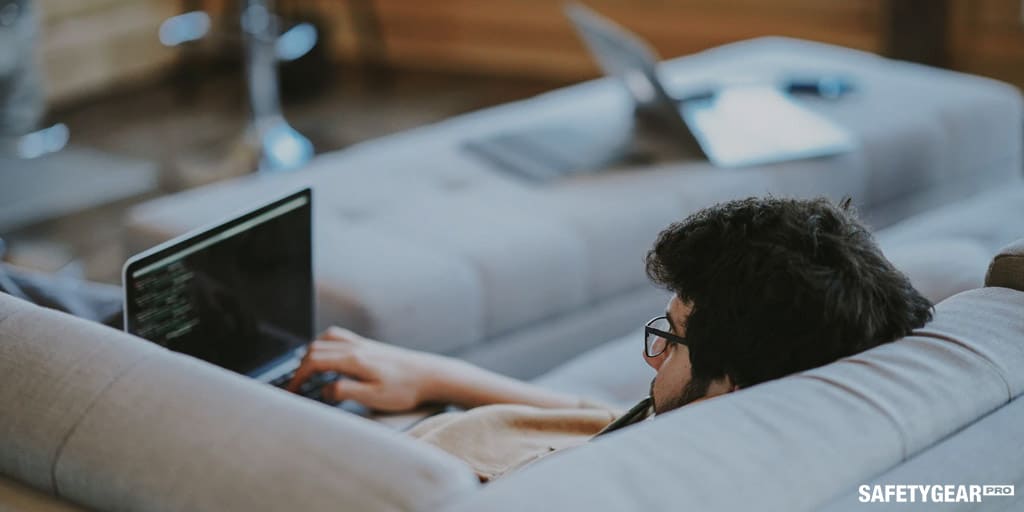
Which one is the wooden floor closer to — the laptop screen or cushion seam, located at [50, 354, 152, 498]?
the laptop screen

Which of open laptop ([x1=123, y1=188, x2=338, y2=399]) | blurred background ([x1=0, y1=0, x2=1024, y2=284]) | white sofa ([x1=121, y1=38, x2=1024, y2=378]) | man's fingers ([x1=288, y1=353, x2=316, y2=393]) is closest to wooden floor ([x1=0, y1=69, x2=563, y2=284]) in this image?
blurred background ([x1=0, y1=0, x2=1024, y2=284])

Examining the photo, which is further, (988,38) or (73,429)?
(988,38)

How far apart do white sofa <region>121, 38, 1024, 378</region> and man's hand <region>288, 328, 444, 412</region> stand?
41cm

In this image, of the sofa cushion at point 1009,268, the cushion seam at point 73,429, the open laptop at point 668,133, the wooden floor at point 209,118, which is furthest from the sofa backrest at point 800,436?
the wooden floor at point 209,118

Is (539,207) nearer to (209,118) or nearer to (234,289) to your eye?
(234,289)

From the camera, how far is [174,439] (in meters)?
1.03

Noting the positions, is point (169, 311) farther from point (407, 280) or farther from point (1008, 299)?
point (1008, 299)

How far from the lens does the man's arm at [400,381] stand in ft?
5.67

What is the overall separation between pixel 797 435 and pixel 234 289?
3.03 ft

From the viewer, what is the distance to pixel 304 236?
181 centimetres

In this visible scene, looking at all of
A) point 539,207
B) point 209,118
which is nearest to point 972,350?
point 539,207

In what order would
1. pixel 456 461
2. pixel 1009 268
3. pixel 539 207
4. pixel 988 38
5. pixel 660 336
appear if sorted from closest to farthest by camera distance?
1. pixel 456 461
2. pixel 660 336
3. pixel 1009 268
4. pixel 539 207
5. pixel 988 38

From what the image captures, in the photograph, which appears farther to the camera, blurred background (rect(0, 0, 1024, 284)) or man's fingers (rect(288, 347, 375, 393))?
blurred background (rect(0, 0, 1024, 284))

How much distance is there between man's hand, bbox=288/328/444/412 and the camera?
1.73 meters
